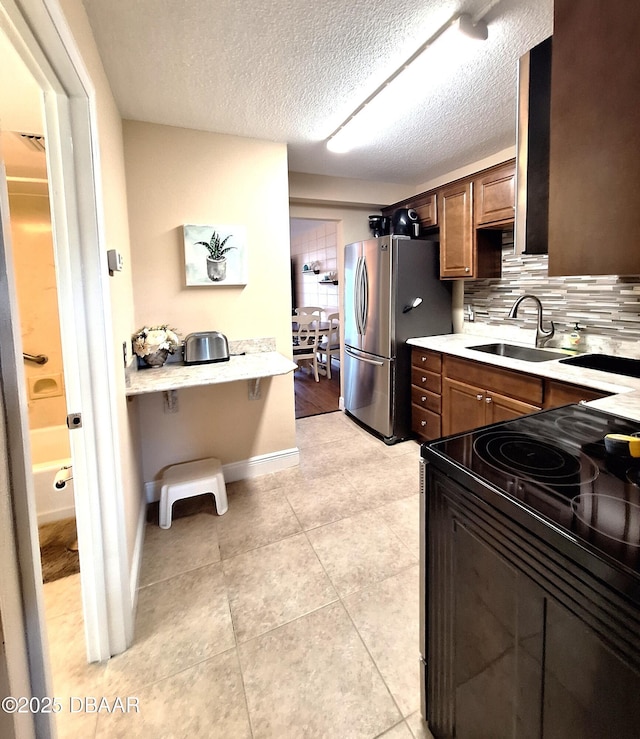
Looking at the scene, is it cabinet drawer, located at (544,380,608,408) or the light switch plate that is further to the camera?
cabinet drawer, located at (544,380,608,408)

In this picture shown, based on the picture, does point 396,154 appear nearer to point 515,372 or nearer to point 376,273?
point 376,273

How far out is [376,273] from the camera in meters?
3.21

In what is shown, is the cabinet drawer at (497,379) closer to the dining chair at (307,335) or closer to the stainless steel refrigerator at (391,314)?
the stainless steel refrigerator at (391,314)

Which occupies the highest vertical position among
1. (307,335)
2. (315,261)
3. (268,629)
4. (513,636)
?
(315,261)

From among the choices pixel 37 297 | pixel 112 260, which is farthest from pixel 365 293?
pixel 37 297

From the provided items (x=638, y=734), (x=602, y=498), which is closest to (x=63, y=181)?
(x=602, y=498)

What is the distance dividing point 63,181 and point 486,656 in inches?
72.9

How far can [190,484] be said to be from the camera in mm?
2295

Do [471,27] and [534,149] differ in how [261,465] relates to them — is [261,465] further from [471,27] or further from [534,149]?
[471,27]

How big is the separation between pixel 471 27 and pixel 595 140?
1118 mm

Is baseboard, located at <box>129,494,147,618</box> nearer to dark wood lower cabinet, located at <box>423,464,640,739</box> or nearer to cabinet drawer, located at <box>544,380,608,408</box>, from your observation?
dark wood lower cabinet, located at <box>423,464,640,739</box>

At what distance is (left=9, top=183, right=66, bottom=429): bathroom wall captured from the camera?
8.34 ft

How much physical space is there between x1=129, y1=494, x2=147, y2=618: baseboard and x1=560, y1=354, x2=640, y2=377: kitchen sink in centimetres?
264

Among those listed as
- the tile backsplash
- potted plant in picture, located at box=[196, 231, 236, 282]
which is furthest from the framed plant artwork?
the tile backsplash
